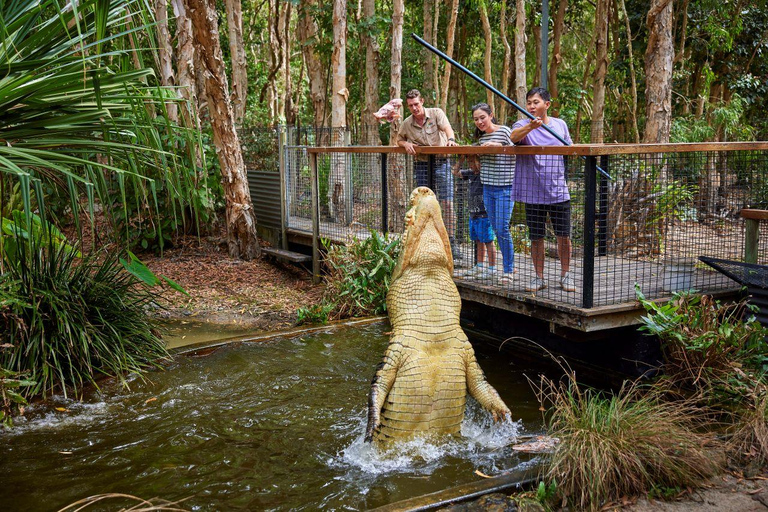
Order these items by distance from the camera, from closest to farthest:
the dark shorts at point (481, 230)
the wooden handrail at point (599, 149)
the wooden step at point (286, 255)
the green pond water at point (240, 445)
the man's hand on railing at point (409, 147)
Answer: the green pond water at point (240, 445) → the wooden handrail at point (599, 149) → the dark shorts at point (481, 230) → the man's hand on railing at point (409, 147) → the wooden step at point (286, 255)

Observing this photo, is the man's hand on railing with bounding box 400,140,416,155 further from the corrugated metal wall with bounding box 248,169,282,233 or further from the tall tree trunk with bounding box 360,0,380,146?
the tall tree trunk with bounding box 360,0,380,146

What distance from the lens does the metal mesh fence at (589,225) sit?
586 cm

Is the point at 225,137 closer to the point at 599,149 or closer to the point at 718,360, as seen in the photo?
the point at 599,149

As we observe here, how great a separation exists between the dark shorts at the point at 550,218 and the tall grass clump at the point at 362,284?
78.9 inches

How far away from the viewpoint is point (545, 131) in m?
6.57

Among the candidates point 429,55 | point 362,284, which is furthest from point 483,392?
point 429,55

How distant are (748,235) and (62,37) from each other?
556 cm

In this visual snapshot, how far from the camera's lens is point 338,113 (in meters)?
11.8

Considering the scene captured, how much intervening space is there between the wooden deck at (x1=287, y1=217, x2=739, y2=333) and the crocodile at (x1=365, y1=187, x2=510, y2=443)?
1.46 meters

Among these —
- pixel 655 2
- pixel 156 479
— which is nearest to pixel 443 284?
pixel 156 479

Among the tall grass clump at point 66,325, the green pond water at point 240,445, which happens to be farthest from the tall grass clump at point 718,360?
the tall grass clump at point 66,325

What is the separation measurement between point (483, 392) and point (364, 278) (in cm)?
400

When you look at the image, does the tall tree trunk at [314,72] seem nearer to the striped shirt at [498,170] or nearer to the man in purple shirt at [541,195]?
the striped shirt at [498,170]

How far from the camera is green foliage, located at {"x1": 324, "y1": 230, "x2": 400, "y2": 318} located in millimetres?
8031
